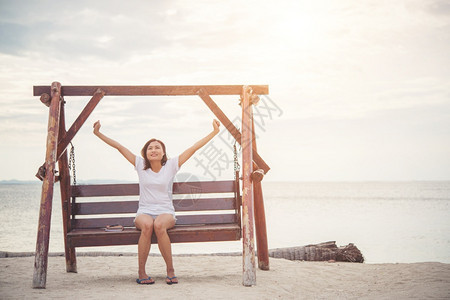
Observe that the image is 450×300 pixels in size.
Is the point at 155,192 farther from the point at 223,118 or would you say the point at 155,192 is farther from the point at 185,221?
the point at 223,118

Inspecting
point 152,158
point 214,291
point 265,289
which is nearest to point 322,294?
point 265,289

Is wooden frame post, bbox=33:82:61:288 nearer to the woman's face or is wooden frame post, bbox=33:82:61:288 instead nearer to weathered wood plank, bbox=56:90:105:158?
weathered wood plank, bbox=56:90:105:158

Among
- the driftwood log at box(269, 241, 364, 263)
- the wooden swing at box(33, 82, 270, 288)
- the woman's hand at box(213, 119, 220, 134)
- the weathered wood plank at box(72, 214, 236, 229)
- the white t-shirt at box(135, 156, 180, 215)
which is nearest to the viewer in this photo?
the wooden swing at box(33, 82, 270, 288)

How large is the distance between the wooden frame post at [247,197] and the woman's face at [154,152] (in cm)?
108

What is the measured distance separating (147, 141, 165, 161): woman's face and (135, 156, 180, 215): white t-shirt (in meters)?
0.17

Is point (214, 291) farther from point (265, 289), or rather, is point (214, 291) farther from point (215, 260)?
point (215, 260)

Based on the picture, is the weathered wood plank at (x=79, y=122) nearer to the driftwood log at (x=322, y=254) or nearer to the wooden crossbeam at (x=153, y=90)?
the wooden crossbeam at (x=153, y=90)

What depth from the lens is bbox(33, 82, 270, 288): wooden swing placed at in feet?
18.8

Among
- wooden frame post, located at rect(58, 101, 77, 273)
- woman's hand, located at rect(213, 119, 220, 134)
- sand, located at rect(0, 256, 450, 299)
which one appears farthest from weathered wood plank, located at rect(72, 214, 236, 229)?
woman's hand, located at rect(213, 119, 220, 134)

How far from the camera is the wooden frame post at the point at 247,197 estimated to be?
5.72 meters

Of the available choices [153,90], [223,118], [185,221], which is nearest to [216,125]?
[223,118]

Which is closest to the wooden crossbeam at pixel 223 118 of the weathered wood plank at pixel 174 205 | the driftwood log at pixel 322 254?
the weathered wood plank at pixel 174 205

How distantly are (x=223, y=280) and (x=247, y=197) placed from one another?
1.21 m

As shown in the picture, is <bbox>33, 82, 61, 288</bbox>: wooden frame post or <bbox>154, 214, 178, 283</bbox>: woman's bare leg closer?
<bbox>33, 82, 61, 288</bbox>: wooden frame post
